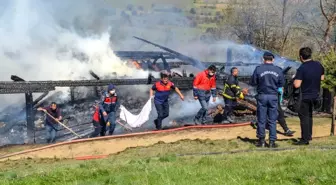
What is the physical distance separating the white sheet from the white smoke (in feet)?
7.85

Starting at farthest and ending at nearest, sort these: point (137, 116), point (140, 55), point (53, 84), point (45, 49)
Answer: point (140, 55), point (45, 49), point (137, 116), point (53, 84)

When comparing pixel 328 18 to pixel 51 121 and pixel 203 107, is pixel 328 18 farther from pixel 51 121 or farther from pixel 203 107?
pixel 51 121

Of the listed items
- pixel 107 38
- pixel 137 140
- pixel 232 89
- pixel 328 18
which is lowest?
pixel 137 140

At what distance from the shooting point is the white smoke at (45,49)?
1806 cm

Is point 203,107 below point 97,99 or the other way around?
the other way around

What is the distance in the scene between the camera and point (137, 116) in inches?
652

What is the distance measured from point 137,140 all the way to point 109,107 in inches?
101

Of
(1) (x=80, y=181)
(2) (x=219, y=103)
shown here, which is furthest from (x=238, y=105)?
(1) (x=80, y=181)

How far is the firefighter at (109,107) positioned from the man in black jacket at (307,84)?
234 inches

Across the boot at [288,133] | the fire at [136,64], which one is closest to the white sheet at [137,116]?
the fire at [136,64]

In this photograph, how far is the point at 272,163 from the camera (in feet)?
23.9

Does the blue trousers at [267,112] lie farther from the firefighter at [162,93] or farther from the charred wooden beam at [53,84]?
the charred wooden beam at [53,84]

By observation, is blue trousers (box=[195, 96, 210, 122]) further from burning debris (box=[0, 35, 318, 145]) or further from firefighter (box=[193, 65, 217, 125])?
burning debris (box=[0, 35, 318, 145])

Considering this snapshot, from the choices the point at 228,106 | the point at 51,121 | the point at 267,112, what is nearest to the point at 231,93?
the point at 228,106
